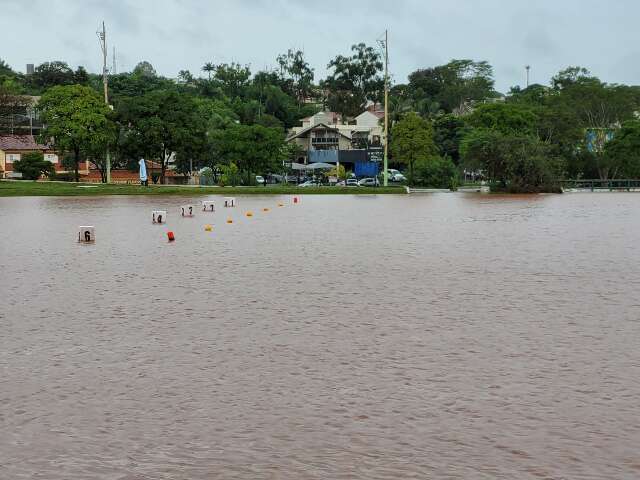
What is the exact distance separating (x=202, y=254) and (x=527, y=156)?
2121 inches

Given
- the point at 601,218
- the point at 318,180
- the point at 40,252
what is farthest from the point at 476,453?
the point at 318,180

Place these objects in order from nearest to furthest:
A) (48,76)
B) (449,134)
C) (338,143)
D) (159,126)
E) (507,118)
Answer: (159,126) < (507,118) < (449,134) < (338,143) < (48,76)

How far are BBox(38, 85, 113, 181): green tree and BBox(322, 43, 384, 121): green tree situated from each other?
258 feet

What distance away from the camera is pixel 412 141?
8819 cm

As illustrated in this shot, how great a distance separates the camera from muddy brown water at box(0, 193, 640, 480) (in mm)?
5648

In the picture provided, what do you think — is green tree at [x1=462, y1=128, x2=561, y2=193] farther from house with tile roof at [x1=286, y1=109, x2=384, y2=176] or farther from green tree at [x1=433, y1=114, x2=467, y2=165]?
house with tile roof at [x1=286, y1=109, x2=384, y2=176]

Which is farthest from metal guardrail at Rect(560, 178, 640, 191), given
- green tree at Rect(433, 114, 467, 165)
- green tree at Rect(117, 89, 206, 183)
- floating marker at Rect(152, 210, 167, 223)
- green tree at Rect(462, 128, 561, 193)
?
floating marker at Rect(152, 210, 167, 223)

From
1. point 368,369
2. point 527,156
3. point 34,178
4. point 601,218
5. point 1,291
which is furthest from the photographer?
point 34,178

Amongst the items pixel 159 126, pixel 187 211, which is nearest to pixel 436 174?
pixel 159 126

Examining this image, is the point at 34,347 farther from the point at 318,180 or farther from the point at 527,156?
the point at 318,180

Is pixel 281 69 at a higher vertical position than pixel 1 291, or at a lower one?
higher

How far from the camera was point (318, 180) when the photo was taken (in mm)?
95312

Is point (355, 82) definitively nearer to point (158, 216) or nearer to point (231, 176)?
point (231, 176)

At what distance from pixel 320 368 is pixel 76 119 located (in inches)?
2758
